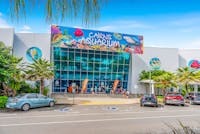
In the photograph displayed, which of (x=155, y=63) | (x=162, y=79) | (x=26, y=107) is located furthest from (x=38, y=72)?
(x=155, y=63)

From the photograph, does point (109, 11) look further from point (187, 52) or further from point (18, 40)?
point (187, 52)

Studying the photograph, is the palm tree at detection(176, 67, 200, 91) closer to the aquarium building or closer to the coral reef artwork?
the aquarium building

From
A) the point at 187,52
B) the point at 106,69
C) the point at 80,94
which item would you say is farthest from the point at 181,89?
the point at 80,94

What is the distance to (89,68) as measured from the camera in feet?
120

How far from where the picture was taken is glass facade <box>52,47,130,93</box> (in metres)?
34.9

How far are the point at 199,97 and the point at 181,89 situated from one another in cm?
1163

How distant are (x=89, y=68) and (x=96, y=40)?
5779mm

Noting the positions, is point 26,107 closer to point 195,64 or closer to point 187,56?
point 187,56

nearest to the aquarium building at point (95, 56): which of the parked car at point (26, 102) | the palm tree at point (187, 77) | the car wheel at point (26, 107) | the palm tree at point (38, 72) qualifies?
the palm tree at point (187, 77)

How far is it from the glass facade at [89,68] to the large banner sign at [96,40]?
207 cm

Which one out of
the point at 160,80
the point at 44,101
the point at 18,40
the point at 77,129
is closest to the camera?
the point at 77,129

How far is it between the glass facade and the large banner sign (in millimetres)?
2071

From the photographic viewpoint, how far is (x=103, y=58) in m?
37.4

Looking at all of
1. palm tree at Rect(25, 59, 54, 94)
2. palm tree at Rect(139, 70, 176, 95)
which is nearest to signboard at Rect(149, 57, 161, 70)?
palm tree at Rect(139, 70, 176, 95)
